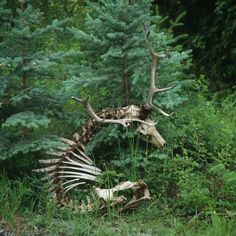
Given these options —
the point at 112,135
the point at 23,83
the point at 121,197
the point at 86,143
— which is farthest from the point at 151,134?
the point at 23,83

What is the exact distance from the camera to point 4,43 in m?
5.89

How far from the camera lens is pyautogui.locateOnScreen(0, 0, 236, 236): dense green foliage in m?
5.36

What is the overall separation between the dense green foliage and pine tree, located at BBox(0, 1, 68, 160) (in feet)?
0.03

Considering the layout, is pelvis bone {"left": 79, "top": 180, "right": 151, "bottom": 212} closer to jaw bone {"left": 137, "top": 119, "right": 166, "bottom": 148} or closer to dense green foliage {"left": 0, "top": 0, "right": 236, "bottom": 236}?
dense green foliage {"left": 0, "top": 0, "right": 236, "bottom": 236}

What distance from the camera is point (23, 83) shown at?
6.05 m

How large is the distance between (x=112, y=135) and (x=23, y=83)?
1.02 m

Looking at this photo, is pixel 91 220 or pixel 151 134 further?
pixel 151 134

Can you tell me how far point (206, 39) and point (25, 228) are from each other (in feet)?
20.3

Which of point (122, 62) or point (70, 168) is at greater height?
point (122, 62)

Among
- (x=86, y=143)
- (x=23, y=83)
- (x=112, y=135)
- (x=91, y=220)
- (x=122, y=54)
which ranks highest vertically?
(x=122, y=54)

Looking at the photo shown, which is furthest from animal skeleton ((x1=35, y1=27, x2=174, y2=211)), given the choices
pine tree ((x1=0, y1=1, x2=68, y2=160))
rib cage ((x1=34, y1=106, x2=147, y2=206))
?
pine tree ((x1=0, y1=1, x2=68, y2=160))

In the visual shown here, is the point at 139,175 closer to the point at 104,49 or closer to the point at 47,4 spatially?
the point at 104,49

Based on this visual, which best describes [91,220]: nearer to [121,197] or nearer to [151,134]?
[121,197]

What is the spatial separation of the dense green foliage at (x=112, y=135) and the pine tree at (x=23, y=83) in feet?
0.03
